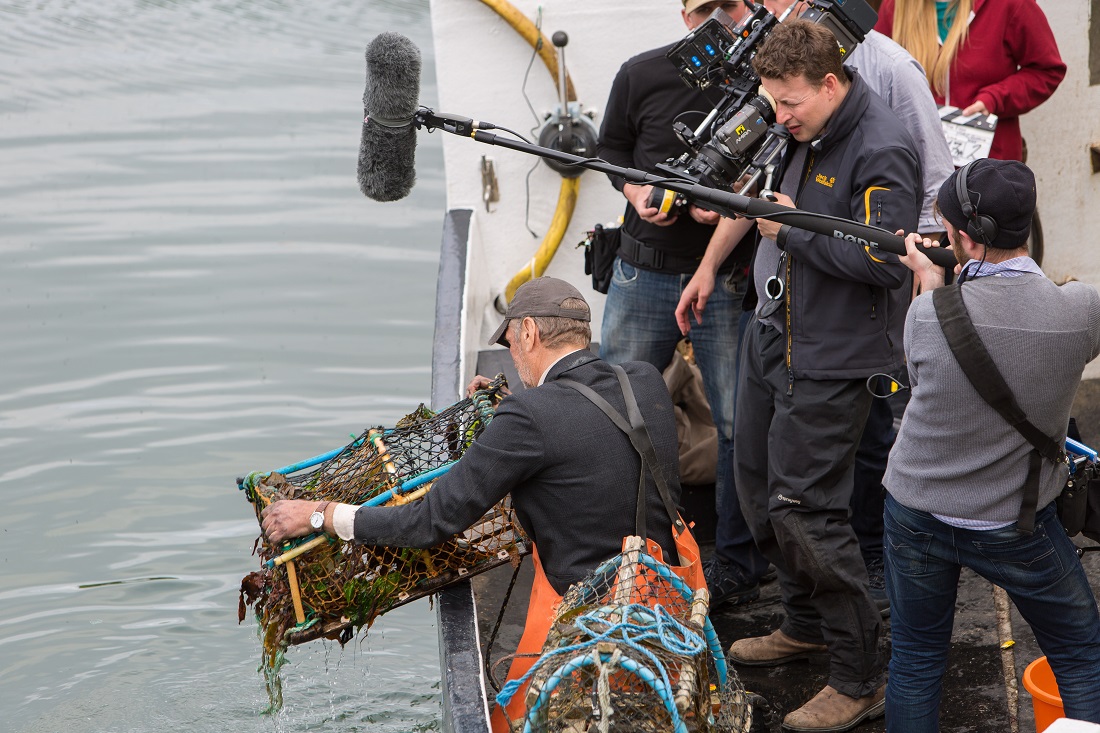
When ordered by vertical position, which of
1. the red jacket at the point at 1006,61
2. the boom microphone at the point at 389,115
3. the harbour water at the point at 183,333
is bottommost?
the harbour water at the point at 183,333

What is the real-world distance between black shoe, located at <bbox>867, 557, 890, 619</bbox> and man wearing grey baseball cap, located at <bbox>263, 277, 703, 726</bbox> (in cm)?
128

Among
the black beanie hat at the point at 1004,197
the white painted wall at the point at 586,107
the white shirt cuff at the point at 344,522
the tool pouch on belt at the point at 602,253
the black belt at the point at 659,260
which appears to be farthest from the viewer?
the white painted wall at the point at 586,107

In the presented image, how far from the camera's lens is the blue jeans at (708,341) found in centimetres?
461

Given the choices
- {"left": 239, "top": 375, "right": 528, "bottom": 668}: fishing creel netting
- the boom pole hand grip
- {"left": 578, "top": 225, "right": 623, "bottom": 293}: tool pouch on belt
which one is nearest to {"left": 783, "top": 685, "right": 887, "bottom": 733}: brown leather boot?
{"left": 239, "top": 375, "right": 528, "bottom": 668}: fishing creel netting

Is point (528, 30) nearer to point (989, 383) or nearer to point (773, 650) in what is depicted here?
point (773, 650)

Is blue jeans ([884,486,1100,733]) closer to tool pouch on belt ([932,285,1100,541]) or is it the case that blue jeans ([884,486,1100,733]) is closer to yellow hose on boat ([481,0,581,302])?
tool pouch on belt ([932,285,1100,541])

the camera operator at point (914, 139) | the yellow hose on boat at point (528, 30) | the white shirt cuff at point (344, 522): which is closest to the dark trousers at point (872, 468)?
the camera operator at point (914, 139)

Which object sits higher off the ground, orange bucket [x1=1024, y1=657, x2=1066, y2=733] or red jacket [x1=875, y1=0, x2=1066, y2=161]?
red jacket [x1=875, y1=0, x2=1066, y2=161]

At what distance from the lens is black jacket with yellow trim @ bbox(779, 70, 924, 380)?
11.7 ft

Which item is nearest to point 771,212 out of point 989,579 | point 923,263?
point 923,263

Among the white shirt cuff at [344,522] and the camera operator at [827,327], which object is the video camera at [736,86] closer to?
the camera operator at [827,327]

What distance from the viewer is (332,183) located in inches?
601

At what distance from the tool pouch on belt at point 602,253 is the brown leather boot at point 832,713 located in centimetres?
191

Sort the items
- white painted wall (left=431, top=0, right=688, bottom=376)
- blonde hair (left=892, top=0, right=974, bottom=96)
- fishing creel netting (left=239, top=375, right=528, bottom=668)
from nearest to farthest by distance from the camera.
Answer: fishing creel netting (left=239, top=375, right=528, bottom=668)
blonde hair (left=892, top=0, right=974, bottom=96)
white painted wall (left=431, top=0, right=688, bottom=376)
